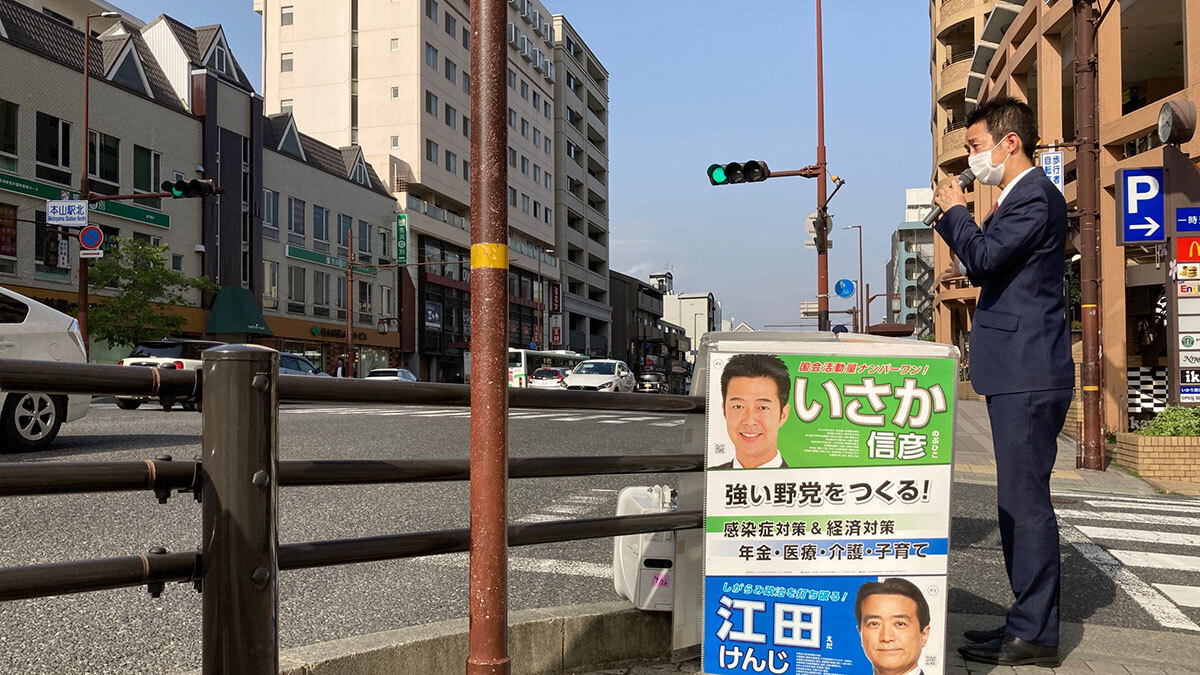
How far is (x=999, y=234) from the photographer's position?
3.39 metres

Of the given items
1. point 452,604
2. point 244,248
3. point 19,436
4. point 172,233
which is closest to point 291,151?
point 244,248

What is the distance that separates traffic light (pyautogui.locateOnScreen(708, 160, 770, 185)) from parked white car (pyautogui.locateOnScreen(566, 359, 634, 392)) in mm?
15901

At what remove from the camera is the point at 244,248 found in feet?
132

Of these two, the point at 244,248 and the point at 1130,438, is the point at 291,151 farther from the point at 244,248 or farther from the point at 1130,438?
the point at 1130,438

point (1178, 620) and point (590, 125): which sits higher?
point (590, 125)

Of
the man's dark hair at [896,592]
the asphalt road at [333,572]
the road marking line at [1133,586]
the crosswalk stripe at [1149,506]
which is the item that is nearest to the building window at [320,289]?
the asphalt road at [333,572]

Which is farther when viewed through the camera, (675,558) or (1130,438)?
(1130,438)

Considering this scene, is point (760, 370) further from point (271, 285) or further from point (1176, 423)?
point (271, 285)

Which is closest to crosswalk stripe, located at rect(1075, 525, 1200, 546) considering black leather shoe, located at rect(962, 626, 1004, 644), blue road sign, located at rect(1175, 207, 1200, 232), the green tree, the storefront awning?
black leather shoe, located at rect(962, 626, 1004, 644)

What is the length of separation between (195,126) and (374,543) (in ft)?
129

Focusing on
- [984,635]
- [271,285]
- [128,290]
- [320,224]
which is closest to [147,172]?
[128,290]

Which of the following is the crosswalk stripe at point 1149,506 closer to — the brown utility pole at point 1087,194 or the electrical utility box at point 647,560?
the brown utility pole at point 1087,194

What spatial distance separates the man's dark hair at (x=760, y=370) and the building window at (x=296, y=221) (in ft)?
145

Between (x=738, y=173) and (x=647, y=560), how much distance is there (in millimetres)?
16237
